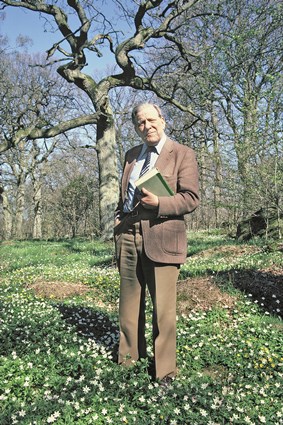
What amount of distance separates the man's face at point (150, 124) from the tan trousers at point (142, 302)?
786mm

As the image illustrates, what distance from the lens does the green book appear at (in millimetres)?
3232

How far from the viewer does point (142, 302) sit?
3.89 m

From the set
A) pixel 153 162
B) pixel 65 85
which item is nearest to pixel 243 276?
pixel 153 162

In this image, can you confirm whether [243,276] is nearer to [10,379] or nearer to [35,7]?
[10,379]

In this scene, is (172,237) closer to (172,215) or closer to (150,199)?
(172,215)

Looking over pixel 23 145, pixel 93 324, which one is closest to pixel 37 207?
pixel 23 145

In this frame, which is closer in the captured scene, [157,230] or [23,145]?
[157,230]

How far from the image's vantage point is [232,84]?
12930 mm

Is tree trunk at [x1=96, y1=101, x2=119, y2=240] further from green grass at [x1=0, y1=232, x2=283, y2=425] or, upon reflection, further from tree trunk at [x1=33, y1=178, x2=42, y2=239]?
tree trunk at [x1=33, y1=178, x2=42, y2=239]

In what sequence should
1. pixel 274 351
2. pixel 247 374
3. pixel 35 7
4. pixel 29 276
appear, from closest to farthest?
pixel 247 374 < pixel 274 351 < pixel 29 276 < pixel 35 7

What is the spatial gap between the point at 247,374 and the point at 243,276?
3073 millimetres

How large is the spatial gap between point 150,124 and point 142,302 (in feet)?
5.52

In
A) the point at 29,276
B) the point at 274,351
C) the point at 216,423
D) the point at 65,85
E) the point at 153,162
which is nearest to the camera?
the point at 216,423

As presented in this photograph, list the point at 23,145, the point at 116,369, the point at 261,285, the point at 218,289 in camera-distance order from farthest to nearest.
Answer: the point at 23,145, the point at 261,285, the point at 218,289, the point at 116,369
